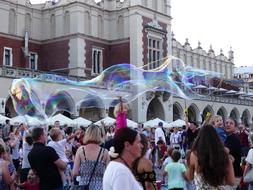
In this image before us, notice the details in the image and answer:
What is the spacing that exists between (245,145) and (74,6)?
80.7 feet

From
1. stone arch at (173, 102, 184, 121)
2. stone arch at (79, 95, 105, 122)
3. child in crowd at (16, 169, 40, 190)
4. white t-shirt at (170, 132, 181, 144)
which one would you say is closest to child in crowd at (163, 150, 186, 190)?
child in crowd at (16, 169, 40, 190)

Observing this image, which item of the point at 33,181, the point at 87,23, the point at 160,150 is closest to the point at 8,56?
the point at 87,23

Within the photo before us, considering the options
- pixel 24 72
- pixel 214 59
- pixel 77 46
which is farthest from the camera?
pixel 214 59

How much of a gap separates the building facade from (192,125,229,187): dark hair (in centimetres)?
2789

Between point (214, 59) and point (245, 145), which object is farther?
point (214, 59)

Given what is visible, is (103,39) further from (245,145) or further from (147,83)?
(245,145)

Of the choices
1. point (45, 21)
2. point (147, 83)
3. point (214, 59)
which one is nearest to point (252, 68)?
point (214, 59)

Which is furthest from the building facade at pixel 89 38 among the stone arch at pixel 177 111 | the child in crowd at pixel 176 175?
the child in crowd at pixel 176 175

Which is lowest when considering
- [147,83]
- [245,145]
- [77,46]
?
[245,145]

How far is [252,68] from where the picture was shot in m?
102

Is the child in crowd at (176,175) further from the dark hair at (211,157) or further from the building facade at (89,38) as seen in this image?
the building facade at (89,38)

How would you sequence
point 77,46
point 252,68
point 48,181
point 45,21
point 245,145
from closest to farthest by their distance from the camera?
point 48,181 < point 245,145 < point 77,46 < point 45,21 < point 252,68

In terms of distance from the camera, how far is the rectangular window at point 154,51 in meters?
38.7

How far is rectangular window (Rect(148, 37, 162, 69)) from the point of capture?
3869cm
